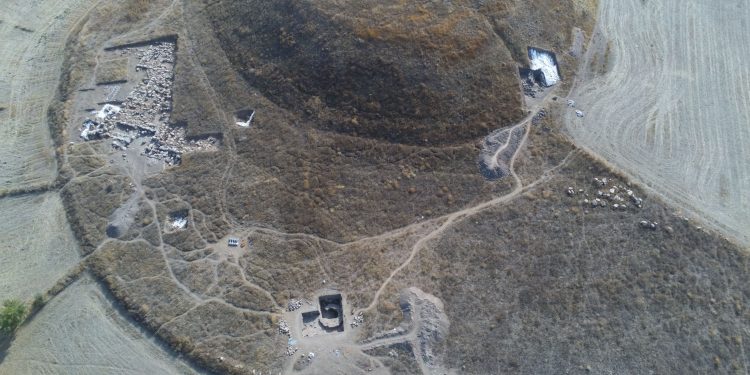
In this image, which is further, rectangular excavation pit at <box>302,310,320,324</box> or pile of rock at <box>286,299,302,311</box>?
pile of rock at <box>286,299,302,311</box>

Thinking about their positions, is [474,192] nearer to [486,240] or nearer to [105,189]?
[486,240]

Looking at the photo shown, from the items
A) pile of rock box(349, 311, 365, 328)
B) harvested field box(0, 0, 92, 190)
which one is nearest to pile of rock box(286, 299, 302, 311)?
pile of rock box(349, 311, 365, 328)

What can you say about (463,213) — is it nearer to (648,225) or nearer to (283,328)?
(648,225)

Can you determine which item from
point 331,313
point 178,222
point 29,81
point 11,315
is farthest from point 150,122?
point 331,313

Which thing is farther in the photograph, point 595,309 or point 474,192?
point 474,192

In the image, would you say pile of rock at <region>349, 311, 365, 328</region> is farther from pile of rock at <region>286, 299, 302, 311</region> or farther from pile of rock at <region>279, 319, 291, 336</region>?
pile of rock at <region>279, 319, 291, 336</region>

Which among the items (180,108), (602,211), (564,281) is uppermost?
(180,108)

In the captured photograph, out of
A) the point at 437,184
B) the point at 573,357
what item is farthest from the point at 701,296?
the point at 437,184
